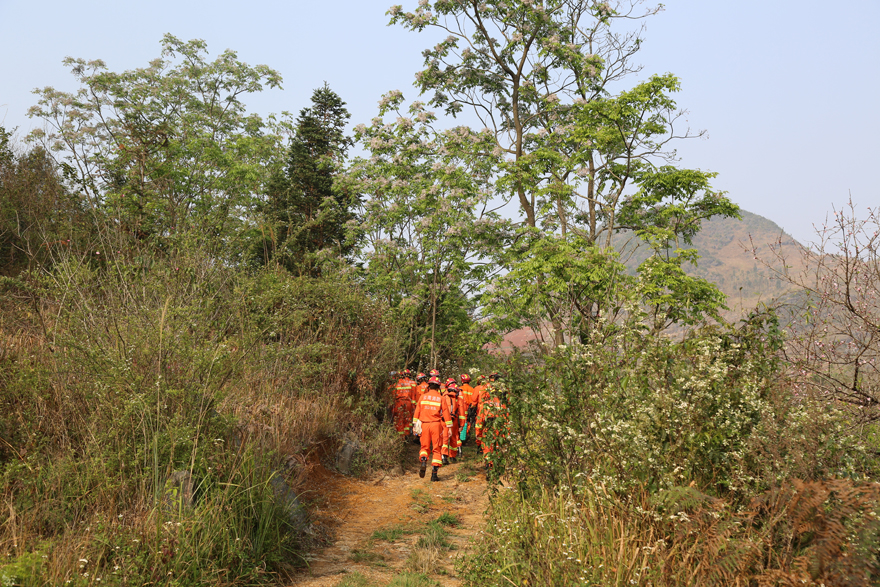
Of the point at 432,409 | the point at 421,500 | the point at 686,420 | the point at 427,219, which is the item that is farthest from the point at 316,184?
the point at 686,420

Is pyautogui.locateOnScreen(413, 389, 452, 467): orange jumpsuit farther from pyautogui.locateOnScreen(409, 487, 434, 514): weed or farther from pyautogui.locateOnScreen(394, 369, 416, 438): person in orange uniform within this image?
pyautogui.locateOnScreen(394, 369, 416, 438): person in orange uniform

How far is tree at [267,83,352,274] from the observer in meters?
21.8

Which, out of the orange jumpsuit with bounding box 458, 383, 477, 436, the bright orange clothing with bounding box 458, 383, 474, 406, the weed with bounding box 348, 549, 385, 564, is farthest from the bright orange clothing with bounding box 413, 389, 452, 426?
the weed with bounding box 348, 549, 385, 564

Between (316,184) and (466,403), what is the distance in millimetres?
13929

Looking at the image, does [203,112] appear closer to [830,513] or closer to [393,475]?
[393,475]

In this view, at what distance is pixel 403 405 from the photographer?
1237 cm

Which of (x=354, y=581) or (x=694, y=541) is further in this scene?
(x=354, y=581)

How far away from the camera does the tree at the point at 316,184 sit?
2184 centimetres

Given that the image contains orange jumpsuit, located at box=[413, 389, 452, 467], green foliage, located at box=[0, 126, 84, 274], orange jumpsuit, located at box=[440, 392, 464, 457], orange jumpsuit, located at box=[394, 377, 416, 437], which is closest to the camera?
orange jumpsuit, located at box=[413, 389, 452, 467]

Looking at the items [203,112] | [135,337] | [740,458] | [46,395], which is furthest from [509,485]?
[203,112]

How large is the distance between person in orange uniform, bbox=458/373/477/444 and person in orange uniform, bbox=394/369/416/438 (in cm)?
113

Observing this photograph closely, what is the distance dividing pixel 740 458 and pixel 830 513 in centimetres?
62

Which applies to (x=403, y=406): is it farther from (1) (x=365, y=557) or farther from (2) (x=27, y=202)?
(2) (x=27, y=202)

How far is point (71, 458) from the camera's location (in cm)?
473
